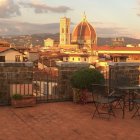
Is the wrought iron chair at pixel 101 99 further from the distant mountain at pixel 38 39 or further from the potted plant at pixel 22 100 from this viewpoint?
the distant mountain at pixel 38 39

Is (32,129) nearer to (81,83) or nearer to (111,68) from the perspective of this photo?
(81,83)

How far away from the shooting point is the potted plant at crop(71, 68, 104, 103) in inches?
334

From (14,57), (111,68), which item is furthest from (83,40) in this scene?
(111,68)

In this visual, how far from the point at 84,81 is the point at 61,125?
7.34 ft

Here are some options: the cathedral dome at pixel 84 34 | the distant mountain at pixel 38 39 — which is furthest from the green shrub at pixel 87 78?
the distant mountain at pixel 38 39

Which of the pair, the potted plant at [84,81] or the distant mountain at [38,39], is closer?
the potted plant at [84,81]

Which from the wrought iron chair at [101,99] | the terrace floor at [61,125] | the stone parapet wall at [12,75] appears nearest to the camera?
the terrace floor at [61,125]

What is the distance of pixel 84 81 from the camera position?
27.9 ft

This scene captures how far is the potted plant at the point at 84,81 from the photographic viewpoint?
27.8 ft

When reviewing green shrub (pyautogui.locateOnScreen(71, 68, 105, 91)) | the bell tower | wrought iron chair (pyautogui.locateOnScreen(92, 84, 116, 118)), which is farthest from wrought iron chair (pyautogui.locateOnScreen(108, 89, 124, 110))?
the bell tower

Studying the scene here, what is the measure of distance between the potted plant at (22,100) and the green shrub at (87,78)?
1.29 m

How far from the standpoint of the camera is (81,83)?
8523mm

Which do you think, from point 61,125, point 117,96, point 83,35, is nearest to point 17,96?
point 61,125

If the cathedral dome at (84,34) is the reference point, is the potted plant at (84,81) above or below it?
below
